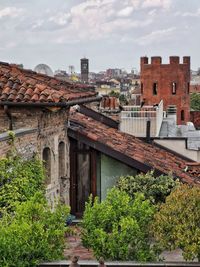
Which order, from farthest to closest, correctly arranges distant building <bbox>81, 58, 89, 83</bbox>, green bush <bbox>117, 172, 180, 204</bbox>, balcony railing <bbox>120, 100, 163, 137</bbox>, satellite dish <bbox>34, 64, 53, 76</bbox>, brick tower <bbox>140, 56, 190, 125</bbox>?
distant building <bbox>81, 58, 89, 83</bbox>, brick tower <bbox>140, 56, 190, 125</bbox>, balcony railing <bbox>120, 100, 163, 137</bbox>, satellite dish <bbox>34, 64, 53, 76</bbox>, green bush <bbox>117, 172, 180, 204</bbox>

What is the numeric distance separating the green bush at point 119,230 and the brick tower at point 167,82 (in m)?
54.9

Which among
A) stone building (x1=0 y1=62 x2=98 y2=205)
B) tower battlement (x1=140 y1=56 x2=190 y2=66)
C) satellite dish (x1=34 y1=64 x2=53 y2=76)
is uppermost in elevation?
tower battlement (x1=140 y1=56 x2=190 y2=66)

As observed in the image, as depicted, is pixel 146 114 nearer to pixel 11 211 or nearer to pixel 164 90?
pixel 11 211

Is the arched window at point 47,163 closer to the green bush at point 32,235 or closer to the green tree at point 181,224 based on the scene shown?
A: the green bush at point 32,235

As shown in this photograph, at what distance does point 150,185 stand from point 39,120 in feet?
9.43

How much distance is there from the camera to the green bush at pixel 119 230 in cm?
875

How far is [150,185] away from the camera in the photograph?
1269cm

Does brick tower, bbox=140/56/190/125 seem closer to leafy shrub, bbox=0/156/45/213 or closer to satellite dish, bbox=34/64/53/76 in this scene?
satellite dish, bbox=34/64/53/76

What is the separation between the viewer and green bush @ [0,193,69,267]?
26.9 feet

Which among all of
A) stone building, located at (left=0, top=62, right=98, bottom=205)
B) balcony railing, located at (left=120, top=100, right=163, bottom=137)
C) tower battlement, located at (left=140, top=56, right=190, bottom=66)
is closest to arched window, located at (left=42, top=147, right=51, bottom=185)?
stone building, located at (left=0, top=62, right=98, bottom=205)

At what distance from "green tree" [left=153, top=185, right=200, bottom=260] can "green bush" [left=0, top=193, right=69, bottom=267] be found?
1.53m

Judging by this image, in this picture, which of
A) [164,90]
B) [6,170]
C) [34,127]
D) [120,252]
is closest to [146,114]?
[34,127]

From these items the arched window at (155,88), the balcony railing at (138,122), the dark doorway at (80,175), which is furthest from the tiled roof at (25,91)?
the arched window at (155,88)

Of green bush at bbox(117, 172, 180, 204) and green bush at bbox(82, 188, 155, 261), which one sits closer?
green bush at bbox(82, 188, 155, 261)
